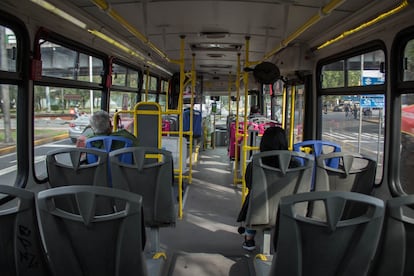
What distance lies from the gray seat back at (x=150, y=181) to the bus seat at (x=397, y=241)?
4.97ft

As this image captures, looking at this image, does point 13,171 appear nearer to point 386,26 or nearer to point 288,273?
point 288,273

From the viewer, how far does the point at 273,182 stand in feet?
8.37

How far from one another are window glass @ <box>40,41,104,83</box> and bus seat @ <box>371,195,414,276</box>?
287 centimetres

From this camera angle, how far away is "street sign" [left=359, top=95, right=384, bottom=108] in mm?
3294

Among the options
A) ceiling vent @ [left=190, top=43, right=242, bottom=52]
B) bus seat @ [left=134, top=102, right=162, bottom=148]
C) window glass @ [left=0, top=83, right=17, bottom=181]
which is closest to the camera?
window glass @ [left=0, top=83, right=17, bottom=181]

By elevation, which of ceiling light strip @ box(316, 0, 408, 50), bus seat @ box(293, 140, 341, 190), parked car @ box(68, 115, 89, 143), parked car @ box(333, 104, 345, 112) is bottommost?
bus seat @ box(293, 140, 341, 190)

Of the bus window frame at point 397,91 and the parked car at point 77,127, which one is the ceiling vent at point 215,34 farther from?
the bus window frame at point 397,91

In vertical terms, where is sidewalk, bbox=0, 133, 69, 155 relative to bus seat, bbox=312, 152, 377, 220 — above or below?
above

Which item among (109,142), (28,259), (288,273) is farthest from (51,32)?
(288,273)

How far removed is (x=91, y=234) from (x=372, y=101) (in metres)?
3.00

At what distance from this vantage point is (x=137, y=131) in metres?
4.35

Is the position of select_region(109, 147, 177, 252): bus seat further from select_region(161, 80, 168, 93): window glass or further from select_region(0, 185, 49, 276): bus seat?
select_region(161, 80, 168, 93): window glass

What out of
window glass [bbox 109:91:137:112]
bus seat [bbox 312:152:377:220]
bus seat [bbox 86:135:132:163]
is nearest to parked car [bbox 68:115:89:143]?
window glass [bbox 109:91:137:112]

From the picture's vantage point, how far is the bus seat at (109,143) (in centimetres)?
298
